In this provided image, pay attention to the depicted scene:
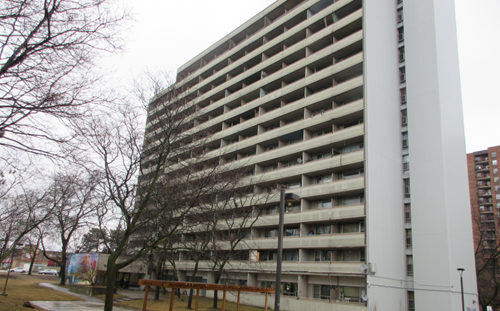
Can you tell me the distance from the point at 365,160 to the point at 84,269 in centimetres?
3413

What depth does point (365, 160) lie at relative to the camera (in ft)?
101

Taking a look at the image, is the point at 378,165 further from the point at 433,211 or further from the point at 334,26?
the point at 334,26

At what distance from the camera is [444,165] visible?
3197cm

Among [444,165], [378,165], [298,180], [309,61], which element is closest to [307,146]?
[298,180]

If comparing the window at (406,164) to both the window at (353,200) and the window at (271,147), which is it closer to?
the window at (353,200)

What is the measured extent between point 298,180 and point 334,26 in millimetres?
16987

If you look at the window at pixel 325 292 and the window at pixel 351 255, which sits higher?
the window at pixel 351 255

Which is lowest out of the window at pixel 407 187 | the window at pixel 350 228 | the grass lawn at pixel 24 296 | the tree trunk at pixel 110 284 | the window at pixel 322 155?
the grass lawn at pixel 24 296

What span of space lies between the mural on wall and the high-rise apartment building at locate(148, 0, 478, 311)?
43.7 ft

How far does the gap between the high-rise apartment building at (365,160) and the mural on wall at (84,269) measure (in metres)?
13.3

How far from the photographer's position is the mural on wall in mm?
40719

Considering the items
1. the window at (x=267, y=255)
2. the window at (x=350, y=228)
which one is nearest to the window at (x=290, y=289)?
the window at (x=267, y=255)

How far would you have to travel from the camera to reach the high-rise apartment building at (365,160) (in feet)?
99.0

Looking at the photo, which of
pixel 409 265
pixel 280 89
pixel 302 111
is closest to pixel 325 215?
pixel 409 265
